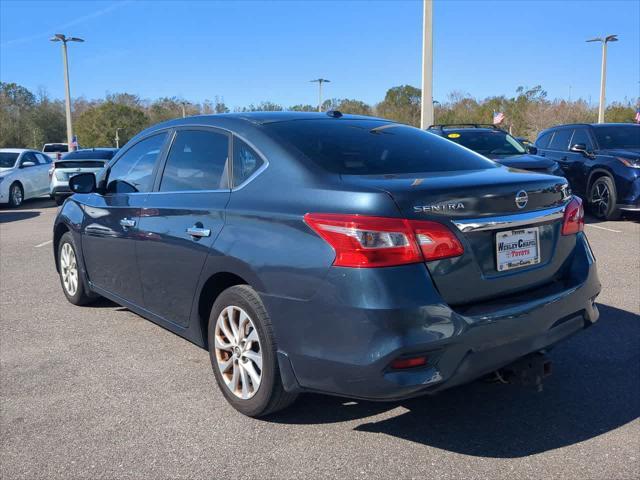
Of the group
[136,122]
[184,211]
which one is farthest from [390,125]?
[136,122]

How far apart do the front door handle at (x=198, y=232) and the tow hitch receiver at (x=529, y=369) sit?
1.74m

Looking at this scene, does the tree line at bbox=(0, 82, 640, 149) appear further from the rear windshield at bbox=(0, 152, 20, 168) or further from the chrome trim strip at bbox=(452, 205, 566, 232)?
the chrome trim strip at bbox=(452, 205, 566, 232)

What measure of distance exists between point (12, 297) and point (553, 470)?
5.40 metres

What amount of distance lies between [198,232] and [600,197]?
9.38 meters

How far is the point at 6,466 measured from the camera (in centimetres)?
302

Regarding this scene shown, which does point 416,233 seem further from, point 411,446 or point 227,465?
point 227,465

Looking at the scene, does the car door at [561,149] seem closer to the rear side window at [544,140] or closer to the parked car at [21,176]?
the rear side window at [544,140]

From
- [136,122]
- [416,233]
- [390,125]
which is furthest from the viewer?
[136,122]

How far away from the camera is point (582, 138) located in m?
11.9

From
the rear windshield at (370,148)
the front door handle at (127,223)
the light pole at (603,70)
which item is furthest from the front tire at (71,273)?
the light pole at (603,70)

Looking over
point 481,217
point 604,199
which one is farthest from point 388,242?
point 604,199

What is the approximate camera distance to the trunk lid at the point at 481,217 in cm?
283

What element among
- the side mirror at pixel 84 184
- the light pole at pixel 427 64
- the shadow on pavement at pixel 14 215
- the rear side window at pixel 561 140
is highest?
the light pole at pixel 427 64

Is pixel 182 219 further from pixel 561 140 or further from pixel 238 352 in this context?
pixel 561 140
